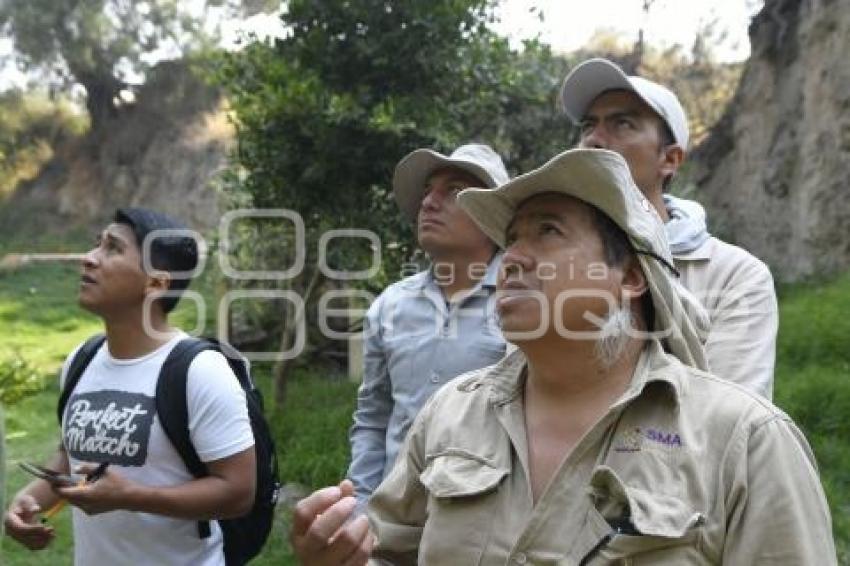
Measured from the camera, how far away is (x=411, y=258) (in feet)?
21.4

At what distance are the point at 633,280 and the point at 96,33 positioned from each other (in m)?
19.5

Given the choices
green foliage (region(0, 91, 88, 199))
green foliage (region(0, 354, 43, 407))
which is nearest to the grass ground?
green foliage (region(0, 354, 43, 407))

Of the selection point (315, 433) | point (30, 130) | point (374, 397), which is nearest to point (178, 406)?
point (374, 397)

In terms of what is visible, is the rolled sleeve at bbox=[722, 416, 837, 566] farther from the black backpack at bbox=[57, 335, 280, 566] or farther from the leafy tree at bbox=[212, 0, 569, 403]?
the leafy tree at bbox=[212, 0, 569, 403]

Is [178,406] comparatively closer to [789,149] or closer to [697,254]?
[697,254]

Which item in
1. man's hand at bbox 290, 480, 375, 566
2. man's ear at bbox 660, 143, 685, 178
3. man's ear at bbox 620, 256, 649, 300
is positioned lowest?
man's hand at bbox 290, 480, 375, 566

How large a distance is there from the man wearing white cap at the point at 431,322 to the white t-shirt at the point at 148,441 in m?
0.43

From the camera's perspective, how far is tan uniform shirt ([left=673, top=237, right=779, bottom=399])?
2.12m

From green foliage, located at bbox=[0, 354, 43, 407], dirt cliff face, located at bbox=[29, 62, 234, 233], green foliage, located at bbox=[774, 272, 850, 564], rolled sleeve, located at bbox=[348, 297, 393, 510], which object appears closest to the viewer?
rolled sleeve, located at bbox=[348, 297, 393, 510]

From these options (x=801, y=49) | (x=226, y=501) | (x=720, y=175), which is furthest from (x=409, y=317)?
(x=720, y=175)

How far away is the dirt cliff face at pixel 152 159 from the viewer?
2027 cm

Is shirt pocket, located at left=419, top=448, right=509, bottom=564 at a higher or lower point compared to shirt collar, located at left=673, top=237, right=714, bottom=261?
lower

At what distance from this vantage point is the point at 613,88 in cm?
255

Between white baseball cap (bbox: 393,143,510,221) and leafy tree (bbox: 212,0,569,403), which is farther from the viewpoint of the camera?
leafy tree (bbox: 212,0,569,403)
